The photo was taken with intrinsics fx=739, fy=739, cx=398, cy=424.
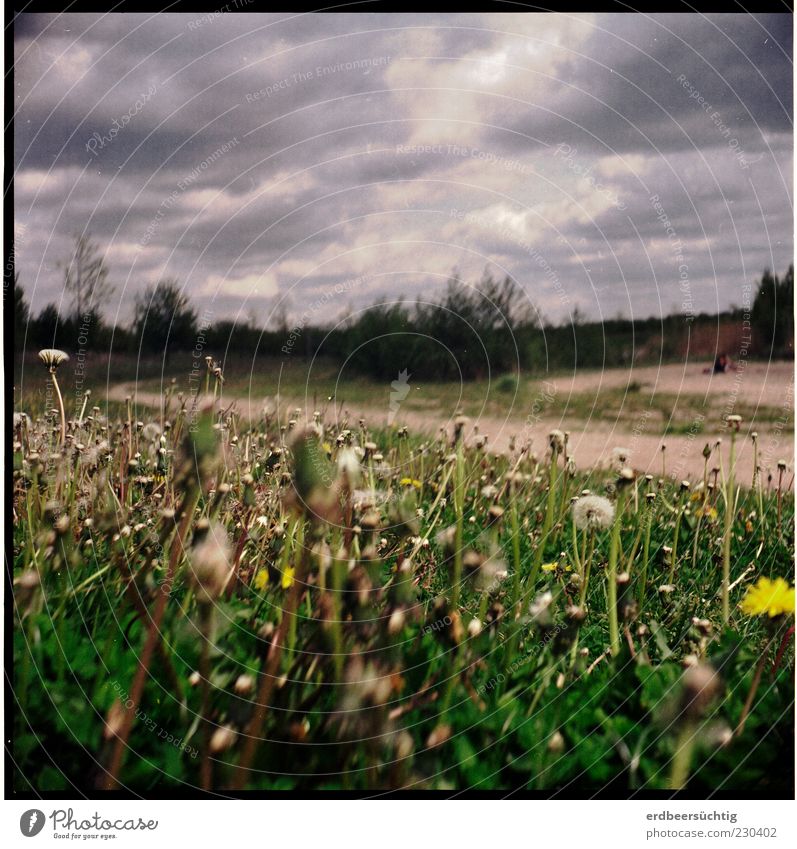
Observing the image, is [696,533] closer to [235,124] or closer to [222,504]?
[222,504]

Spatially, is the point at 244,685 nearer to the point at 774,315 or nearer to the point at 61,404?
the point at 61,404

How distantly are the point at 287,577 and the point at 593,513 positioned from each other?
2.93 feet

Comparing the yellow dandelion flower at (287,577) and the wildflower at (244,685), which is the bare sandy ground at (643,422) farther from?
the wildflower at (244,685)

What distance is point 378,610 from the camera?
6.25 feet

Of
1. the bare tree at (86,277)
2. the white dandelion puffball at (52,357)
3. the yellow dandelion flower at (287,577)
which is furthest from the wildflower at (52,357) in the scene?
the yellow dandelion flower at (287,577)

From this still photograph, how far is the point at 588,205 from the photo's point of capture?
222cm

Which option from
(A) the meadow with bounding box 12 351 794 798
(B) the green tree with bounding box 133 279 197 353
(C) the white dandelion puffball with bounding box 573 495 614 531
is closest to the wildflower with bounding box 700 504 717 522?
(A) the meadow with bounding box 12 351 794 798

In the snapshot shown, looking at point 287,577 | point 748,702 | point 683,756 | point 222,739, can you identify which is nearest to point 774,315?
point 748,702

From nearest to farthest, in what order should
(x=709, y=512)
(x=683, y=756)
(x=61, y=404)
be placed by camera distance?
(x=683, y=756) < (x=61, y=404) < (x=709, y=512)

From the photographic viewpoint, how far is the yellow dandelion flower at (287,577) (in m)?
2.05

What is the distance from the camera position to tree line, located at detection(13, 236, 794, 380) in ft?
7.16

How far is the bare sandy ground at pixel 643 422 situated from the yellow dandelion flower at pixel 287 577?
1.60ft

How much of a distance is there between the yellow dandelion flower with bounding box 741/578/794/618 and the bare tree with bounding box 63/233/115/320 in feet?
6.81

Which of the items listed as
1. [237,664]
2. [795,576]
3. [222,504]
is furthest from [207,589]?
[795,576]
